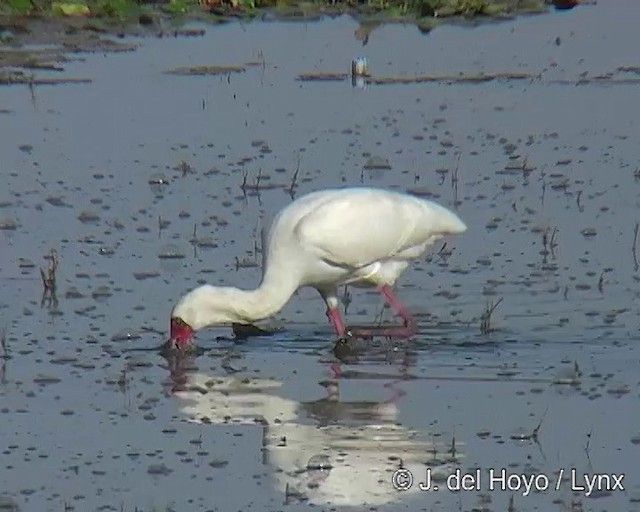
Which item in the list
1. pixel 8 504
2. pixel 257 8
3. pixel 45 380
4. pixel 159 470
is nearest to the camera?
pixel 8 504

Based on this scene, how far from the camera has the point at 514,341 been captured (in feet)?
31.6

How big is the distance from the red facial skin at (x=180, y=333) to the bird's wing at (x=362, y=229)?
0.74 m

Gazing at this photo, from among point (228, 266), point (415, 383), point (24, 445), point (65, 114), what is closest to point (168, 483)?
point (24, 445)

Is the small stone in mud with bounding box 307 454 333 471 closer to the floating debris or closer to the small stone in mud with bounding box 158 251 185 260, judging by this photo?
the small stone in mud with bounding box 158 251 185 260

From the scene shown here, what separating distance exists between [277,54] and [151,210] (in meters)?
6.64

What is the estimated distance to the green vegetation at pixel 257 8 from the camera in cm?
2059

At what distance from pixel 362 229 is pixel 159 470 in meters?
2.50

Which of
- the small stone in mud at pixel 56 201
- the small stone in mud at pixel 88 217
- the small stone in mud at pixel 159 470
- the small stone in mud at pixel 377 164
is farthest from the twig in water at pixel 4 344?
the small stone in mud at pixel 377 164

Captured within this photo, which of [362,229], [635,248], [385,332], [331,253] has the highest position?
[362,229]

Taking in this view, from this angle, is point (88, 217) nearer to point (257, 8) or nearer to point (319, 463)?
point (319, 463)

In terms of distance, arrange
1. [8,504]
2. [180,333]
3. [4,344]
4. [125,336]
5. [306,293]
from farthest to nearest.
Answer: [306,293]
[125,336]
[4,344]
[180,333]
[8,504]

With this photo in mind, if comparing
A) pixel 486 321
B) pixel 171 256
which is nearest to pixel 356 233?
pixel 486 321

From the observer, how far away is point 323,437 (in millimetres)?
8250

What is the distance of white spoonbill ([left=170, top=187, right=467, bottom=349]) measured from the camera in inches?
372
